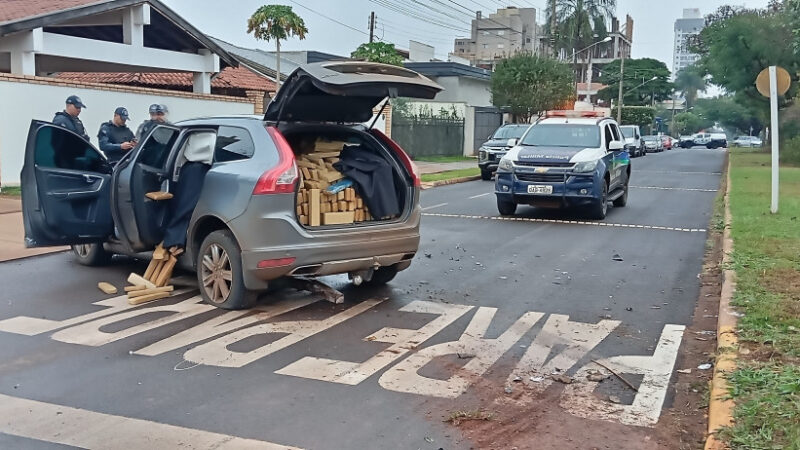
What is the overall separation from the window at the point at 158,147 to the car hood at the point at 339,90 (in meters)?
1.08

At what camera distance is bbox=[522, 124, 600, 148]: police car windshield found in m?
14.5

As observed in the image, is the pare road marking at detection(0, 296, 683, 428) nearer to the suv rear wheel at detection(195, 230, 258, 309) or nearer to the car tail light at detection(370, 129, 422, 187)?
the suv rear wheel at detection(195, 230, 258, 309)

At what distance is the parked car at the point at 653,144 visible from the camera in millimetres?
53963

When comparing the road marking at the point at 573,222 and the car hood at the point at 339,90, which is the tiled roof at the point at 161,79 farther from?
the car hood at the point at 339,90

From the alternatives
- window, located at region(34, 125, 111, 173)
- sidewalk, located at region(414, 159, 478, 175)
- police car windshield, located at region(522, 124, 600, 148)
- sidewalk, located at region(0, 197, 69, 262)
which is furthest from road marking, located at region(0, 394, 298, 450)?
sidewalk, located at region(414, 159, 478, 175)

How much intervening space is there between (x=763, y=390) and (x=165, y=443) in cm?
341

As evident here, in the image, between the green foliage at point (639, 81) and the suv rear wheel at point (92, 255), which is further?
the green foliage at point (639, 81)

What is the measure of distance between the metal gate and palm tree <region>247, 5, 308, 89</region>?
57.1 ft

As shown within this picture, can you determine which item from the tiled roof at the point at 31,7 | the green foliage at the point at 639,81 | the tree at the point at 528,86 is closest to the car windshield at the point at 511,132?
the tree at the point at 528,86

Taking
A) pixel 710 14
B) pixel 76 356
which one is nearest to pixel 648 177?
pixel 76 356

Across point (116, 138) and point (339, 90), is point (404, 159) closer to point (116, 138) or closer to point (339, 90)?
point (339, 90)

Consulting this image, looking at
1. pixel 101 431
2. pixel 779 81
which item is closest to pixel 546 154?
pixel 779 81

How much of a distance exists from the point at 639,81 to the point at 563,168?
8193 centimetres

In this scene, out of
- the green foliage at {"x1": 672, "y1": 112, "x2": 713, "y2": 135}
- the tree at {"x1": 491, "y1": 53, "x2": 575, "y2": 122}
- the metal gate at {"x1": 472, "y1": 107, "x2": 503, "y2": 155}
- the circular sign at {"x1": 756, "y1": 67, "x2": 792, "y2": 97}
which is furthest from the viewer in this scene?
the green foliage at {"x1": 672, "y1": 112, "x2": 713, "y2": 135}
